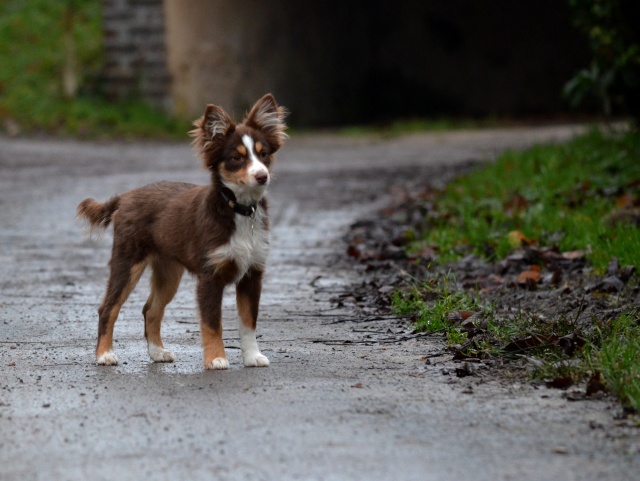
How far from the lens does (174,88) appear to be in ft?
58.6

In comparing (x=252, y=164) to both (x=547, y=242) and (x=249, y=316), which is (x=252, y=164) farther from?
(x=547, y=242)

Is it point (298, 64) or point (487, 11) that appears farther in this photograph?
point (487, 11)

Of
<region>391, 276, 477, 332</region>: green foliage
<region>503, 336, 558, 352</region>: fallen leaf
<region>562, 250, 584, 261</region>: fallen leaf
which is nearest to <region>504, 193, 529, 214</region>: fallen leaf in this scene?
<region>562, 250, 584, 261</region>: fallen leaf

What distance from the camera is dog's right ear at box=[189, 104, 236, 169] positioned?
229 inches

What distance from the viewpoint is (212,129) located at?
581 centimetres

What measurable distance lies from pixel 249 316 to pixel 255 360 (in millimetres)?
264

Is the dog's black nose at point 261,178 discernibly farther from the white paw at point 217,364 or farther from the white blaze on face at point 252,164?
the white paw at point 217,364

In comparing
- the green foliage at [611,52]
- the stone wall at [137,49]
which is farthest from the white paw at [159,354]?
the stone wall at [137,49]

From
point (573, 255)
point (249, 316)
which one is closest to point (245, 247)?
point (249, 316)

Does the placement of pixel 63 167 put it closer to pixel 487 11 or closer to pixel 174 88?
pixel 174 88

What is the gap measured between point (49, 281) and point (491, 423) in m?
4.59

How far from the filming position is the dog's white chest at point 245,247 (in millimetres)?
5645

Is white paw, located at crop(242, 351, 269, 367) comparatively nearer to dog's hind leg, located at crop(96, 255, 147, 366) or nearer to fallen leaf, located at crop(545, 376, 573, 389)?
dog's hind leg, located at crop(96, 255, 147, 366)

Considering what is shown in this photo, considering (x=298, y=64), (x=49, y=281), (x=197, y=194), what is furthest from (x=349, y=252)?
(x=298, y=64)
